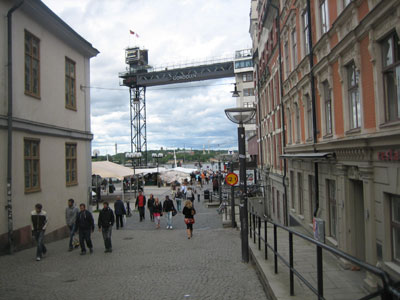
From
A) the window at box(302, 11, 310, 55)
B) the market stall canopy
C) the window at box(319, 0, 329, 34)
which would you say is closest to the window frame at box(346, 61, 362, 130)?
Answer: the window at box(319, 0, 329, 34)

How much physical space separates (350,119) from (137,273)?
236 inches

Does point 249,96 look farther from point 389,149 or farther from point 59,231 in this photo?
point 389,149

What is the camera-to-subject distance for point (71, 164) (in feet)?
54.6

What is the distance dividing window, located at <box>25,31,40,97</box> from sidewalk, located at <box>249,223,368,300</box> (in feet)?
31.4

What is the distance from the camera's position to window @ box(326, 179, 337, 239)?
10.5m

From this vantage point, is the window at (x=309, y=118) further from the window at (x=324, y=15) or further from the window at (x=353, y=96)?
the window at (x=353, y=96)

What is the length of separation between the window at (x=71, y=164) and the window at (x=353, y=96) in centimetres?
1165

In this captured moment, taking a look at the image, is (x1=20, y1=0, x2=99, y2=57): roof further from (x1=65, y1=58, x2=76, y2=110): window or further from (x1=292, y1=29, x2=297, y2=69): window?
(x1=292, y1=29, x2=297, y2=69): window

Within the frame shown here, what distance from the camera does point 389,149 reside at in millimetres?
Result: 6438

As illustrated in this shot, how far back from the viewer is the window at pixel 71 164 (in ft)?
53.0

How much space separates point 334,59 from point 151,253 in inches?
287

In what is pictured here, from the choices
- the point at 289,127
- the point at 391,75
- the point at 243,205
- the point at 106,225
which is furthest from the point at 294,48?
the point at 106,225

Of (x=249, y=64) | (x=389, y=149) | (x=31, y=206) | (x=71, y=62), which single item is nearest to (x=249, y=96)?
(x=249, y=64)

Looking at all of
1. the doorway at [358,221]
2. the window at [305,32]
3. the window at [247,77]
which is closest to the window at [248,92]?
the window at [247,77]
